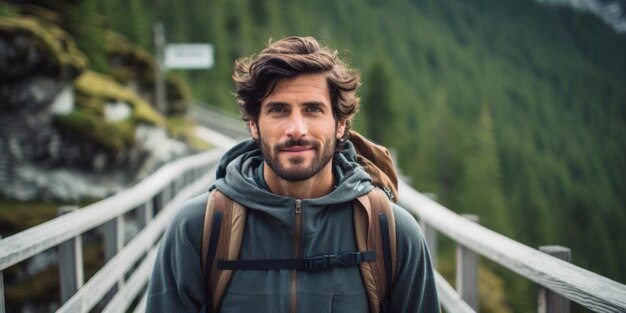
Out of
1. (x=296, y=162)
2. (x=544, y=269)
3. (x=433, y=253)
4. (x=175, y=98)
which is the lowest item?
(x=433, y=253)

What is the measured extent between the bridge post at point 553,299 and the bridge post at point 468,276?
77cm

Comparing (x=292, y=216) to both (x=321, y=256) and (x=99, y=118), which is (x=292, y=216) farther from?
(x=99, y=118)

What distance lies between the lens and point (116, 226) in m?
3.98

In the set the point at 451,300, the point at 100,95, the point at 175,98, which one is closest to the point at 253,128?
the point at 451,300

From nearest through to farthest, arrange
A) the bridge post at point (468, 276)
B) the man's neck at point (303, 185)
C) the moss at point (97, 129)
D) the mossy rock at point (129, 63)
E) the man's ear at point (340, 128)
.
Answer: the man's neck at point (303, 185) < the man's ear at point (340, 128) < the bridge post at point (468, 276) < the moss at point (97, 129) < the mossy rock at point (129, 63)

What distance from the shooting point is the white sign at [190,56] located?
17406mm

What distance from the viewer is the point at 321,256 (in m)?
2.04

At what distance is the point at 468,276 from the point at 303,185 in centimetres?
138

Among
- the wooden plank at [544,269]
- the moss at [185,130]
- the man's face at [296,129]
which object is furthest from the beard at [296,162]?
→ the moss at [185,130]

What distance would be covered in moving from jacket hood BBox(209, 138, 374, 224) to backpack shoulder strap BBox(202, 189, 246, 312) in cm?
8

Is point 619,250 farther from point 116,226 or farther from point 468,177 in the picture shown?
point 116,226

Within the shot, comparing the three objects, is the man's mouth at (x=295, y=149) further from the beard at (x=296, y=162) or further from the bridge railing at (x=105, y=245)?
the bridge railing at (x=105, y=245)

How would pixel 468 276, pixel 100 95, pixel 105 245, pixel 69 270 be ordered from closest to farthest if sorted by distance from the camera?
pixel 69 270, pixel 468 276, pixel 105 245, pixel 100 95

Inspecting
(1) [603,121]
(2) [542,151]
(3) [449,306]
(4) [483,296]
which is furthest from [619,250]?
(3) [449,306]
